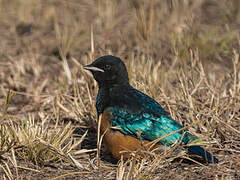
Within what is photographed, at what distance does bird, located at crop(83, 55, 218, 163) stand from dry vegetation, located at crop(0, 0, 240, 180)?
156 mm

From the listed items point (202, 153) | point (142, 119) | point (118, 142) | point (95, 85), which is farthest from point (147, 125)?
point (95, 85)

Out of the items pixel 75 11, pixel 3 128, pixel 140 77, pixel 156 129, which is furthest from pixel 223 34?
pixel 3 128

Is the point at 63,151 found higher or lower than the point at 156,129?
lower

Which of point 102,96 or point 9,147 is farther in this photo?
point 102,96

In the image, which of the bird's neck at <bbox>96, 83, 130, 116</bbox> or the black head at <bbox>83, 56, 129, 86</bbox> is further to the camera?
the black head at <bbox>83, 56, 129, 86</bbox>

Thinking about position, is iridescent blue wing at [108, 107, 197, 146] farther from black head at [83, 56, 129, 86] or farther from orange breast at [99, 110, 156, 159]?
black head at [83, 56, 129, 86]

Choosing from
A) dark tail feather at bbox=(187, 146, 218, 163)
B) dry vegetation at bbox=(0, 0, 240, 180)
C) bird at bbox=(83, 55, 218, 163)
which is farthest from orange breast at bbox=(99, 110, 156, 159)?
dark tail feather at bbox=(187, 146, 218, 163)

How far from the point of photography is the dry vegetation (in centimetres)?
438

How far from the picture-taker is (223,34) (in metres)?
8.09

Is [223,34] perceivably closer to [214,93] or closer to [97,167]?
[214,93]

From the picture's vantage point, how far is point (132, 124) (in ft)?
14.8

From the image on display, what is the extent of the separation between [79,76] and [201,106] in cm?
225

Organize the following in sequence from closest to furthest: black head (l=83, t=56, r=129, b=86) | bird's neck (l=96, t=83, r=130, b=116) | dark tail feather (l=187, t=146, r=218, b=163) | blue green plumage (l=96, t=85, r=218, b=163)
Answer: dark tail feather (l=187, t=146, r=218, b=163), blue green plumage (l=96, t=85, r=218, b=163), bird's neck (l=96, t=83, r=130, b=116), black head (l=83, t=56, r=129, b=86)

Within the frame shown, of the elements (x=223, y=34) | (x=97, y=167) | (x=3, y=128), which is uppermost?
(x=223, y=34)
